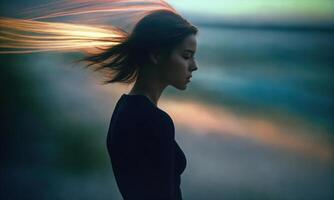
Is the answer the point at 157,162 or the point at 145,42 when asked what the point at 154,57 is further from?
the point at 157,162

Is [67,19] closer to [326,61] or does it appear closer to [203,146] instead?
[203,146]

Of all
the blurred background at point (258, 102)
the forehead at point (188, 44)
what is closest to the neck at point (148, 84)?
the forehead at point (188, 44)

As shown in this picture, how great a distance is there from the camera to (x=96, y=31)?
2.03m

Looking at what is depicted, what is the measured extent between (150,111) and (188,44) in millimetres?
371

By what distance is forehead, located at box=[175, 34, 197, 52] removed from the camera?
1.72 meters

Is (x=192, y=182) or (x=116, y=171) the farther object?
(x=192, y=182)

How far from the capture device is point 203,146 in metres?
2.01

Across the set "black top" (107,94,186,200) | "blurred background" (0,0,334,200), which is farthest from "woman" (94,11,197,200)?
"blurred background" (0,0,334,200)

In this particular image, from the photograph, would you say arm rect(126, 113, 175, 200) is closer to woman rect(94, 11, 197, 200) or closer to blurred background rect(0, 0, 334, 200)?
woman rect(94, 11, 197, 200)

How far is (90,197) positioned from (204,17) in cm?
92

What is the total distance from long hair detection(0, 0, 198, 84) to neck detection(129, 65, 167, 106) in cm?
4

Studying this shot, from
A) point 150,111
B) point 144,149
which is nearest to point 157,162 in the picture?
point 144,149

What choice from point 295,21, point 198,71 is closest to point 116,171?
point 198,71

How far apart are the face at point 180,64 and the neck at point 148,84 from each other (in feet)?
0.12
